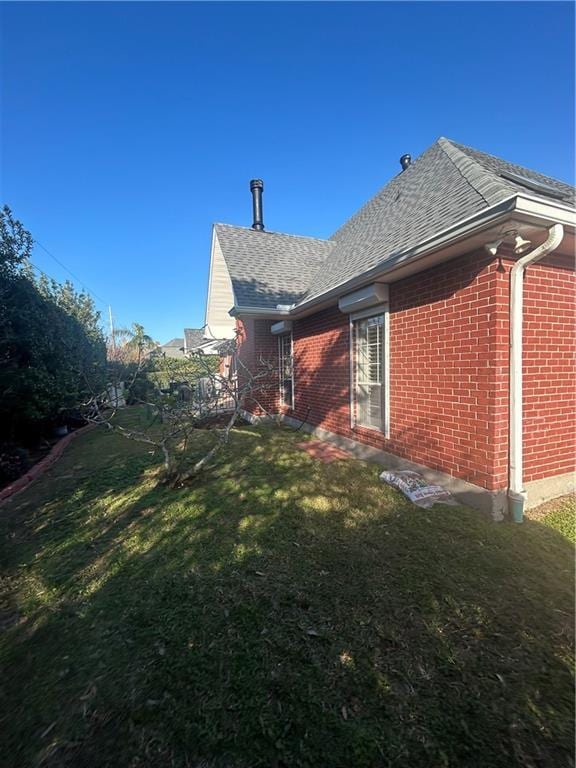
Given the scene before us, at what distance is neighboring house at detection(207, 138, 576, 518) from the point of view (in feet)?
11.9

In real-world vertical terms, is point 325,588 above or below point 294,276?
below

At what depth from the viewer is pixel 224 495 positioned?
4.55 m

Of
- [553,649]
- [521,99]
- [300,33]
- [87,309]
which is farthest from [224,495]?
[87,309]

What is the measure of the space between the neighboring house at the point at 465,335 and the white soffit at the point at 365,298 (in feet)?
0.12

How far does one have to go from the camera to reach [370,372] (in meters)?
6.18

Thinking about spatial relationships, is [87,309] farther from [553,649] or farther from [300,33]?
[553,649]

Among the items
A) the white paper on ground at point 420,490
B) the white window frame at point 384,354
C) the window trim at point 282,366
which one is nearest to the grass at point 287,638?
the white paper on ground at point 420,490

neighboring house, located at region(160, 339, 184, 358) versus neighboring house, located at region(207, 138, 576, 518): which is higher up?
neighboring house, located at region(160, 339, 184, 358)

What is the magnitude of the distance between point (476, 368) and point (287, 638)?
3.34 metres

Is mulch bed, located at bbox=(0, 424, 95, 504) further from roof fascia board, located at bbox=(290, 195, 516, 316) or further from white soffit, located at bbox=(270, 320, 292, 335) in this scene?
roof fascia board, located at bbox=(290, 195, 516, 316)

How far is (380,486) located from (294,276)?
732cm

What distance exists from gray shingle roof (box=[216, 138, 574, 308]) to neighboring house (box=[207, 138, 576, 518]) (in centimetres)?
5

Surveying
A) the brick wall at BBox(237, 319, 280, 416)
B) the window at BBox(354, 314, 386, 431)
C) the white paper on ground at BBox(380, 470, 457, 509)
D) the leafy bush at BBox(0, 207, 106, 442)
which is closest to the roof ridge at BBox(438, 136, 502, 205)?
the window at BBox(354, 314, 386, 431)

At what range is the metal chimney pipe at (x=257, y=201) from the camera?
1353cm
